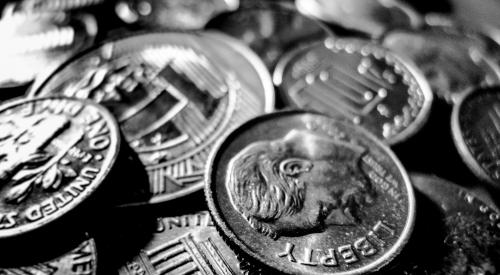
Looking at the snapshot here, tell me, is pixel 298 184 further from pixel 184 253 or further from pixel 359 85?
pixel 359 85

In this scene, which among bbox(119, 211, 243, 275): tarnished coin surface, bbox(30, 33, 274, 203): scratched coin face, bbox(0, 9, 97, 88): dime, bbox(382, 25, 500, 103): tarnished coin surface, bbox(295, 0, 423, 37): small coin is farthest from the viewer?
bbox(295, 0, 423, 37): small coin

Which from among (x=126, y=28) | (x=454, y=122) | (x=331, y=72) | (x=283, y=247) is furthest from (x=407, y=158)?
(x=126, y=28)

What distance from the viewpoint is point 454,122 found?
2.32m

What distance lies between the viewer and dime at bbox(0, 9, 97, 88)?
251 cm

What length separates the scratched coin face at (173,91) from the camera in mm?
2121

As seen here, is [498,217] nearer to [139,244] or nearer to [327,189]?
[327,189]

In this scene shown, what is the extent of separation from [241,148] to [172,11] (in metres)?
1.63

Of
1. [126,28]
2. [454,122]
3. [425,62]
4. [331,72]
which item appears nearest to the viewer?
[454,122]

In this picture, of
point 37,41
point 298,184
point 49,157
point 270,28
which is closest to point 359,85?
point 270,28

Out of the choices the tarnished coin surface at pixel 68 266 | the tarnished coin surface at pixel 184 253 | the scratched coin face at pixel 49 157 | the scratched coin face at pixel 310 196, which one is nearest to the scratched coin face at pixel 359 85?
the scratched coin face at pixel 310 196

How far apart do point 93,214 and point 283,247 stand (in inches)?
31.8

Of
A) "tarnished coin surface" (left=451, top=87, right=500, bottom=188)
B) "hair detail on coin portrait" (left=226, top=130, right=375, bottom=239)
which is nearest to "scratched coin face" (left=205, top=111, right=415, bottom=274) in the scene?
"hair detail on coin portrait" (left=226, top=130, right=375, bottom=239)

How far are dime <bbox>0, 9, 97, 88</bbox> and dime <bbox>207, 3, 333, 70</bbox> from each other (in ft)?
2.84

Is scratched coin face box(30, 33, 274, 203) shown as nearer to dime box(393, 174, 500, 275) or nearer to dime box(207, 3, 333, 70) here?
dime box(207, 3, 333, 70)
